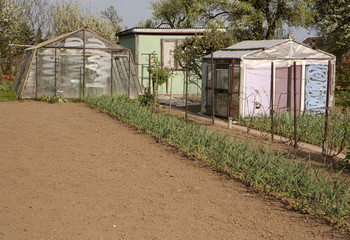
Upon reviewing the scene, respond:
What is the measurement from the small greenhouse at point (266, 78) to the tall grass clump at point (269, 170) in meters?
3.91

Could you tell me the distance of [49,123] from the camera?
40.3 feet

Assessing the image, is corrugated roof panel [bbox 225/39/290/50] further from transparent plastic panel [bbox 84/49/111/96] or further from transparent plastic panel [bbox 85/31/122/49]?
transparent plastic panel [bbox 84/49/111/96]

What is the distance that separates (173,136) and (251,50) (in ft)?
19.6

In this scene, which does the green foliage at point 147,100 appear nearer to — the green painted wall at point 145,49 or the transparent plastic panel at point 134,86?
the transparent plastic panel at point 134,86

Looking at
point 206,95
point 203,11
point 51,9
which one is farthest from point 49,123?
point 51,9

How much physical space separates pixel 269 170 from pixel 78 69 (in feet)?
45.6

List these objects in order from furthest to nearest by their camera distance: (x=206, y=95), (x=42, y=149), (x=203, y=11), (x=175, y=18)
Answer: (x=175, y=18), (x=203, y=11), (x=206, y=95), (x=42, y=149)

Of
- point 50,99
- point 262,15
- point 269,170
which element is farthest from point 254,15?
point 269,170

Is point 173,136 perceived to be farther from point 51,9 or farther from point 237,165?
point 51,9

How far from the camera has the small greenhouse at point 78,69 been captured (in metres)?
18.4

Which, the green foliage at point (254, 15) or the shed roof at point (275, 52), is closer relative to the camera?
the shed roof at point (275, 52)

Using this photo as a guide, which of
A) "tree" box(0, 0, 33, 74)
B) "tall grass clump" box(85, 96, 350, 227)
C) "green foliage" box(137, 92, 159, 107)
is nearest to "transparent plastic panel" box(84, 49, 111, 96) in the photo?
"green foliage" box(137, 92, 159, 107)

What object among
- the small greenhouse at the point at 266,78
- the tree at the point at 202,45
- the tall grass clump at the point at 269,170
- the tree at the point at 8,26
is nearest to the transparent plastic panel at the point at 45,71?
the tree at the point at 202,45

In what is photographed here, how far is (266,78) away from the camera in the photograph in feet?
46.7
